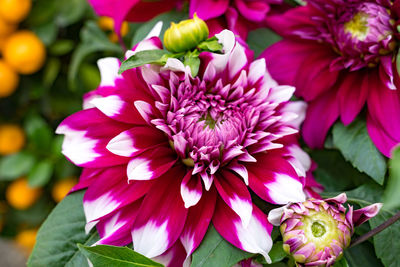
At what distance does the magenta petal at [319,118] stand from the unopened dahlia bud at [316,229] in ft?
0.40

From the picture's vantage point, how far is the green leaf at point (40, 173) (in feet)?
2.38

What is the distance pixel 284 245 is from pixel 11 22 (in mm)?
560

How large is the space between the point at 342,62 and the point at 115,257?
11.7 inches

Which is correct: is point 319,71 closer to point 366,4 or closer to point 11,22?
point 366,4

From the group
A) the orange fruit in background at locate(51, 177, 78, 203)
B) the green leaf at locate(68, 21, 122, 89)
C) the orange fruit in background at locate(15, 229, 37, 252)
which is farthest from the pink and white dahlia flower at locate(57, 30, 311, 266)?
the orange fruit in background at locate(15, 229, 37, 252)

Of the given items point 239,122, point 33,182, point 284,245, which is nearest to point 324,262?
point 284,245

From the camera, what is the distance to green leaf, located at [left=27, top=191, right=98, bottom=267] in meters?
0.41

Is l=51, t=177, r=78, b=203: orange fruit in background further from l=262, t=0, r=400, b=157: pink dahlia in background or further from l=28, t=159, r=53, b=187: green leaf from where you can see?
l=262, t=0, r=400, b=157: pink dahlia in background

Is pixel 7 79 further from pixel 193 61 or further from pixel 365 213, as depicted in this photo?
pixel 365 213

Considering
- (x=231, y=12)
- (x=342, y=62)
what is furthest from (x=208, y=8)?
(x=342, y=62)

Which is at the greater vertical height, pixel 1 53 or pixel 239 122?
pixel 239 122

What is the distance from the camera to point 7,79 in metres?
0.71

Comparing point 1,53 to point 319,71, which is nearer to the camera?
point 319,71

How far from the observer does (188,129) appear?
39cm
